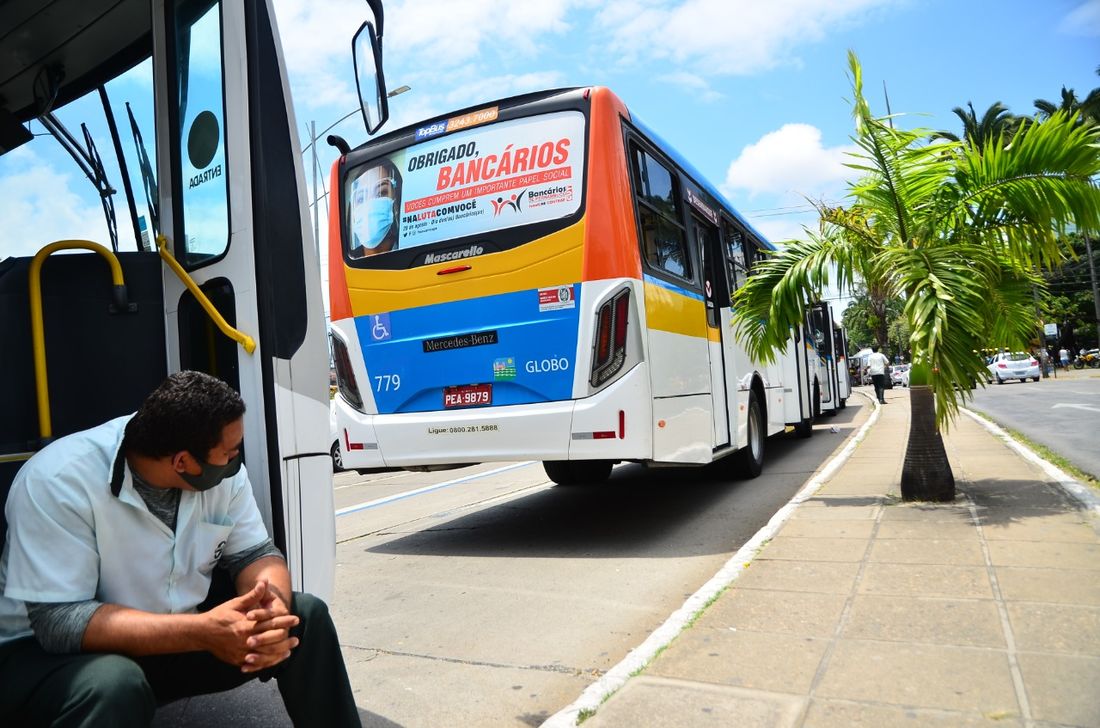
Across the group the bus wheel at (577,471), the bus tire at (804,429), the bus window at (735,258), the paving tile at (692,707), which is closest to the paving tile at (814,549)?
the paving tile at (692,707)

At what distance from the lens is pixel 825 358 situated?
1769 cm

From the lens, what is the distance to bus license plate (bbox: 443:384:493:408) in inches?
245

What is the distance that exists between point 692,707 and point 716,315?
18.6 ft

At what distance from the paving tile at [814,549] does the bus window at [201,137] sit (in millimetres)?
3727

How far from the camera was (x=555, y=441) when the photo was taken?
590 centimetres

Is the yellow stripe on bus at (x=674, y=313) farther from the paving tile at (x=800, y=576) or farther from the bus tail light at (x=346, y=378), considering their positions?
the bus tail light at (x=346, y=378)

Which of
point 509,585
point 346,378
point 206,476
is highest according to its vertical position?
point 346,378

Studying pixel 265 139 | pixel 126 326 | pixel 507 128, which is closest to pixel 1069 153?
pixel 507 128

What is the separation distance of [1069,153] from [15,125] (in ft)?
21.8

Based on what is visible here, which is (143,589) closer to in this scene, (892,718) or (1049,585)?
(892,718)

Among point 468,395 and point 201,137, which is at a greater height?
point 201,137

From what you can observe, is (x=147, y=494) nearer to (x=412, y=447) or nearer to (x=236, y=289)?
(x=236, y=289)

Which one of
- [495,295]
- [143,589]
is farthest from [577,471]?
[143,589]

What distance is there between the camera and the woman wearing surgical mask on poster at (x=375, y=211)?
266 inches
